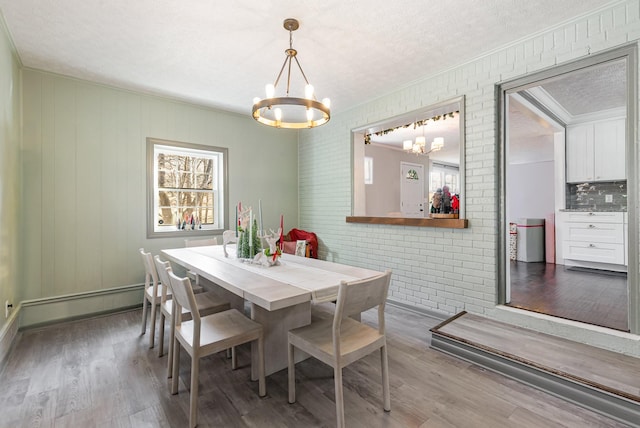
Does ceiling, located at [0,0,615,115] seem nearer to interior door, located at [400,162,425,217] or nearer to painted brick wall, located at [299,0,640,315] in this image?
painted brick wall, located at [299,0,640,315]

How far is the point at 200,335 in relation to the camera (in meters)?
1.80

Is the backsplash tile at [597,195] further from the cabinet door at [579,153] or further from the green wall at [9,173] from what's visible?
the green wall at [9,173]

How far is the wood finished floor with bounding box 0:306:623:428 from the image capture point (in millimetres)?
1737

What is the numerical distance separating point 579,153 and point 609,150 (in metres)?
0.38

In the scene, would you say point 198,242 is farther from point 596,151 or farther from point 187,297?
point 596,151

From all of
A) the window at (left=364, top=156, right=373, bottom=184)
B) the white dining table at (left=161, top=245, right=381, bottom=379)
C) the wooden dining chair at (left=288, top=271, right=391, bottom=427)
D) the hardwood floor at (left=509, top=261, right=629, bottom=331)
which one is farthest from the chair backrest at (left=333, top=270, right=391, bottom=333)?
the window at (left=364, top=156, right=373, bottom=184)

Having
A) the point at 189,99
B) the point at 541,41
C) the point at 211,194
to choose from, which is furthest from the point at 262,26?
the point at 211,194

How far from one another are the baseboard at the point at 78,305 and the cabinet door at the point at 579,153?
7.01m

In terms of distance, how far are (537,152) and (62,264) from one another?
8.99m

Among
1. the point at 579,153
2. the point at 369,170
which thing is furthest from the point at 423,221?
the point at 579,153

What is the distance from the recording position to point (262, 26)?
2445 millimetres

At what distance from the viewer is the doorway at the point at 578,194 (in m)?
2.62

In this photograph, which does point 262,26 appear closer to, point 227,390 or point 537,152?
point 227,390

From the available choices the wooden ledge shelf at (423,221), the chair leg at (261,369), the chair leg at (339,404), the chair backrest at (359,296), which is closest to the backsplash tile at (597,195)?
the wooden ledge shelf at (423,221)
